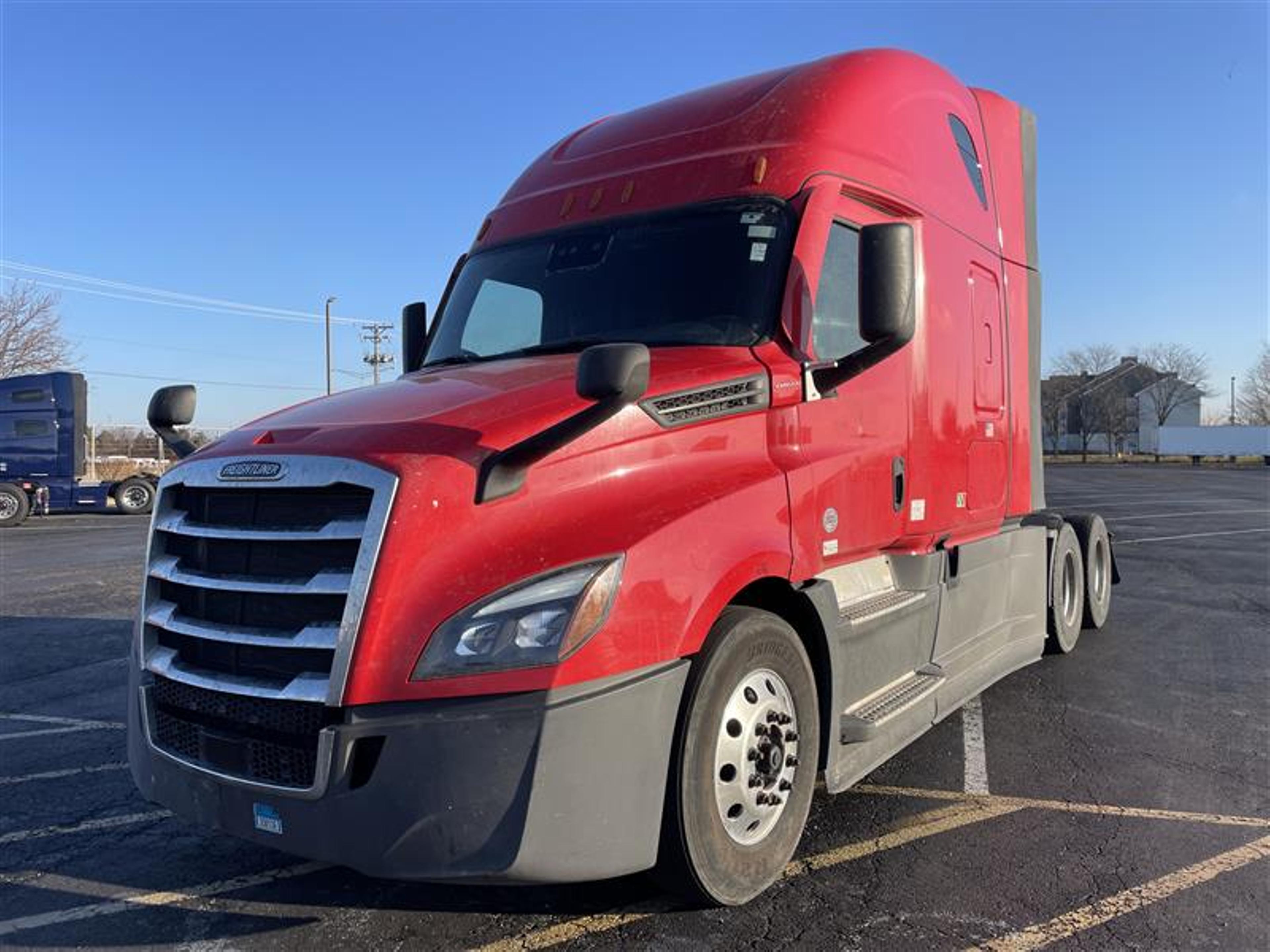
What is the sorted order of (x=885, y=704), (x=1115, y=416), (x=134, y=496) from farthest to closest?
(x=1115, y=416), (x=134, y=496), (x=885, y=704)

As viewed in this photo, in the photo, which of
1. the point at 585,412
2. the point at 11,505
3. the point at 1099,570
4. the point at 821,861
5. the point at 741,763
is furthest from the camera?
the point at 11,505

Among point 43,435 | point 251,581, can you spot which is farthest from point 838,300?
point 43,435

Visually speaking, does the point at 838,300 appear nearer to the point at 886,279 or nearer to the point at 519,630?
the point at 886,279

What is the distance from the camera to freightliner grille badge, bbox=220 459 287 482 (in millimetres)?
2977

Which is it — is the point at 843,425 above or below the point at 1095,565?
above

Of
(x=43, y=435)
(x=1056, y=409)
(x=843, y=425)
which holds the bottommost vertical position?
(x=843, y=425)

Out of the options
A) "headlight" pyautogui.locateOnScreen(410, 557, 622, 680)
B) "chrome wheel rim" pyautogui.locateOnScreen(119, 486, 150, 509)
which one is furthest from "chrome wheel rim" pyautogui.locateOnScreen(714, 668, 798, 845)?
"chrome wheel rim" pyautogui.locateOnScreen(119, 486, 150, 509)

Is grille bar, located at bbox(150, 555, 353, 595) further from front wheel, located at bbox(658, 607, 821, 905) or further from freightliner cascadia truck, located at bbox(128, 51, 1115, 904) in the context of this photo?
front wheel, located at bbox(658, 607, 821, 905)

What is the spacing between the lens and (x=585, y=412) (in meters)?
2.79

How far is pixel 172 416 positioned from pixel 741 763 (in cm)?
276

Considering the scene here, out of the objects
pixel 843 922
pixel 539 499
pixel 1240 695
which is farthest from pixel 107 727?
pixel 1240 695

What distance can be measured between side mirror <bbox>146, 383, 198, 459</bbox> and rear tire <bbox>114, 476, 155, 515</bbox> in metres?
23.0

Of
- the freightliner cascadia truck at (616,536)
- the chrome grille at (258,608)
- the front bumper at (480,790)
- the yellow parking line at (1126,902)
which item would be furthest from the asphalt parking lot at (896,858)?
the chrome grille at (258,608)

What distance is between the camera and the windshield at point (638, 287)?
12.7ft
